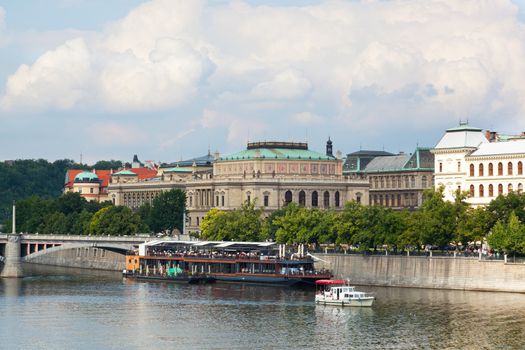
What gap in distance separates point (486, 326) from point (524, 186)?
180 ft

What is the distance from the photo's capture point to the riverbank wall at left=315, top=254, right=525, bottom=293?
148250mm

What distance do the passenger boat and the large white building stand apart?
21599mm

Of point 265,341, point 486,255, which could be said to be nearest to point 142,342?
point 265,341

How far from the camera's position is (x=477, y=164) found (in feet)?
598

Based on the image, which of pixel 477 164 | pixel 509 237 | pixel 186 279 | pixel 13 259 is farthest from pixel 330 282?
pixel 13 259

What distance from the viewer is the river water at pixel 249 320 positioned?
11731cm

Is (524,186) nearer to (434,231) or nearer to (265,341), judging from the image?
(434,231)

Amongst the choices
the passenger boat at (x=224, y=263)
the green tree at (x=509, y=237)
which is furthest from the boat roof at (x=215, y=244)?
the green tree at (x=509, y=237)

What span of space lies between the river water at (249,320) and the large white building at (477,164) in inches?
1096

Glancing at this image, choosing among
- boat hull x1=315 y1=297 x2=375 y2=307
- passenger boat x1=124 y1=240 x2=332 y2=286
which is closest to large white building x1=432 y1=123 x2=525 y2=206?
passenger boat x1=124 y1=240 x2=332 y2=286

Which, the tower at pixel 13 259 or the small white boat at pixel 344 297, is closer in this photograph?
the small white boat at pixel 344 297

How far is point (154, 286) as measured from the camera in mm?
171125

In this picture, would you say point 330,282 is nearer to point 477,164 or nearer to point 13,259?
point 477,164

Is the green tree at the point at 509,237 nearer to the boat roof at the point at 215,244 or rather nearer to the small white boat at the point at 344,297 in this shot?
the small white boat at the point at 344,297
